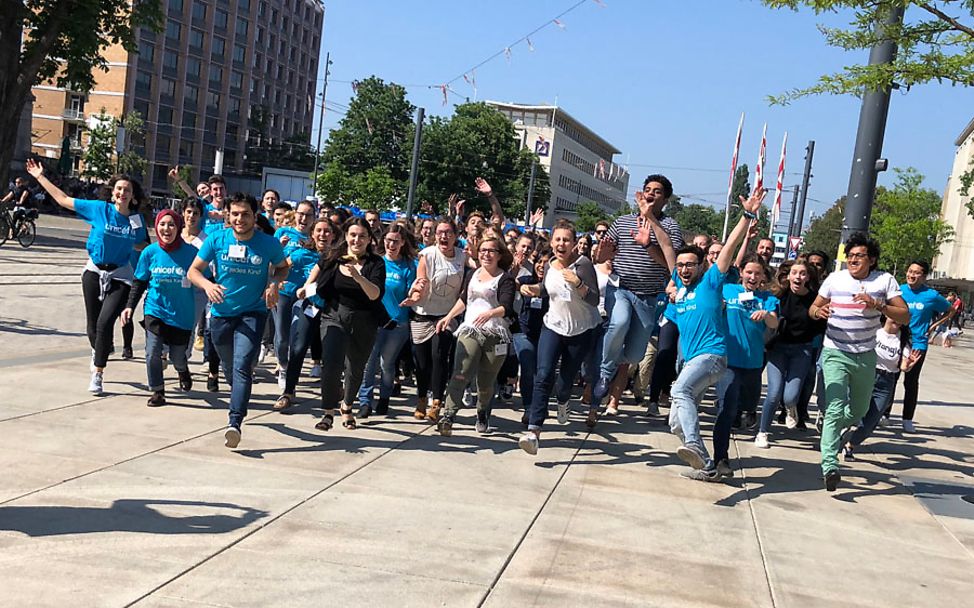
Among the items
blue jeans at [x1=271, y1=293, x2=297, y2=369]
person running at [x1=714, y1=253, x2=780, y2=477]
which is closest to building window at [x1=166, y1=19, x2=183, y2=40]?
blue jeans at [x1=271, y1=293, x2=297, y2=369]

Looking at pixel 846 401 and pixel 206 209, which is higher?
pixel 206 209

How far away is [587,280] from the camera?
7.51 meters

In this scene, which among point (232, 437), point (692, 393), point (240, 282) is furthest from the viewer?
point (240, 282)

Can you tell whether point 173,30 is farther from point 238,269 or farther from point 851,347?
point 851,347

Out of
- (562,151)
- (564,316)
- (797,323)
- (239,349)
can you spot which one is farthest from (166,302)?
(562,151)

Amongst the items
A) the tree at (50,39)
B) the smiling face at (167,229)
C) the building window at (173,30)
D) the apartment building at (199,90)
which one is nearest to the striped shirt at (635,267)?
the smiling face at (167,229)

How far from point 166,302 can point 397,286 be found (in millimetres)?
1923

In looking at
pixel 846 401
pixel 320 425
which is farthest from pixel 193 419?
pixel 846 401

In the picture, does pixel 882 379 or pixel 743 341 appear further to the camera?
pixel 882 379

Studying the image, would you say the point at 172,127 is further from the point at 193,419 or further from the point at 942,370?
the point at 193,419

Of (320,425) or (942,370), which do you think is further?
(942,370)

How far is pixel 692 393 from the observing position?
6.61 meters

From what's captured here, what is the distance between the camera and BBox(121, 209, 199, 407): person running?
25.0 ft

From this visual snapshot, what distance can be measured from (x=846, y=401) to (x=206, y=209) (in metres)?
6.80
